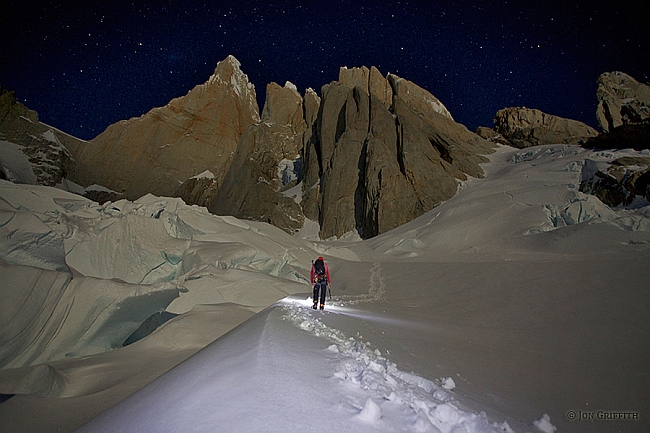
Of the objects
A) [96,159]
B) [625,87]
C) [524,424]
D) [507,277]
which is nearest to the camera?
[524,424]

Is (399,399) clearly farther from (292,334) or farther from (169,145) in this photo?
(169,145)

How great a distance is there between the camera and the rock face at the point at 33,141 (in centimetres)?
5597

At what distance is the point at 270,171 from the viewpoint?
54.7 m

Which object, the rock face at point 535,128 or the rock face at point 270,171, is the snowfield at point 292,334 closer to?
the rock face at point 270,171

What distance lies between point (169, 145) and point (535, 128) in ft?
247

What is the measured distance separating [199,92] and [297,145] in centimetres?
3197

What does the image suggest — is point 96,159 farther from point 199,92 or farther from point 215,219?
point 215,219

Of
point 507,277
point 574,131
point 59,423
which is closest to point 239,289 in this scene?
point 59,423

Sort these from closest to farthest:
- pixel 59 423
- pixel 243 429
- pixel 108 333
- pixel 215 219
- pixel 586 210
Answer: pixel 243 429
pixel 59 423
pixel 108 333
pixel 215 219
pixel 586 210

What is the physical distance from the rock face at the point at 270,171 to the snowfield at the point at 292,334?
28942 mm

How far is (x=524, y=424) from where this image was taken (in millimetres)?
2516

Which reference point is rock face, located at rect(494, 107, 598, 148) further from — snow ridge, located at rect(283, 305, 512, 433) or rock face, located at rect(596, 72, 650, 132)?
snow ridge, located at rect(283, 305, 512, 433)

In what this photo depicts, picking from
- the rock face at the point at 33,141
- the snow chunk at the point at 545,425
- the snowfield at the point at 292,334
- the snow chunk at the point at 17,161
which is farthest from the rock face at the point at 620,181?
the snow chunk at the point at 17,161

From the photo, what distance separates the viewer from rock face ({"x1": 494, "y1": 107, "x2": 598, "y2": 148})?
59.6 meters
